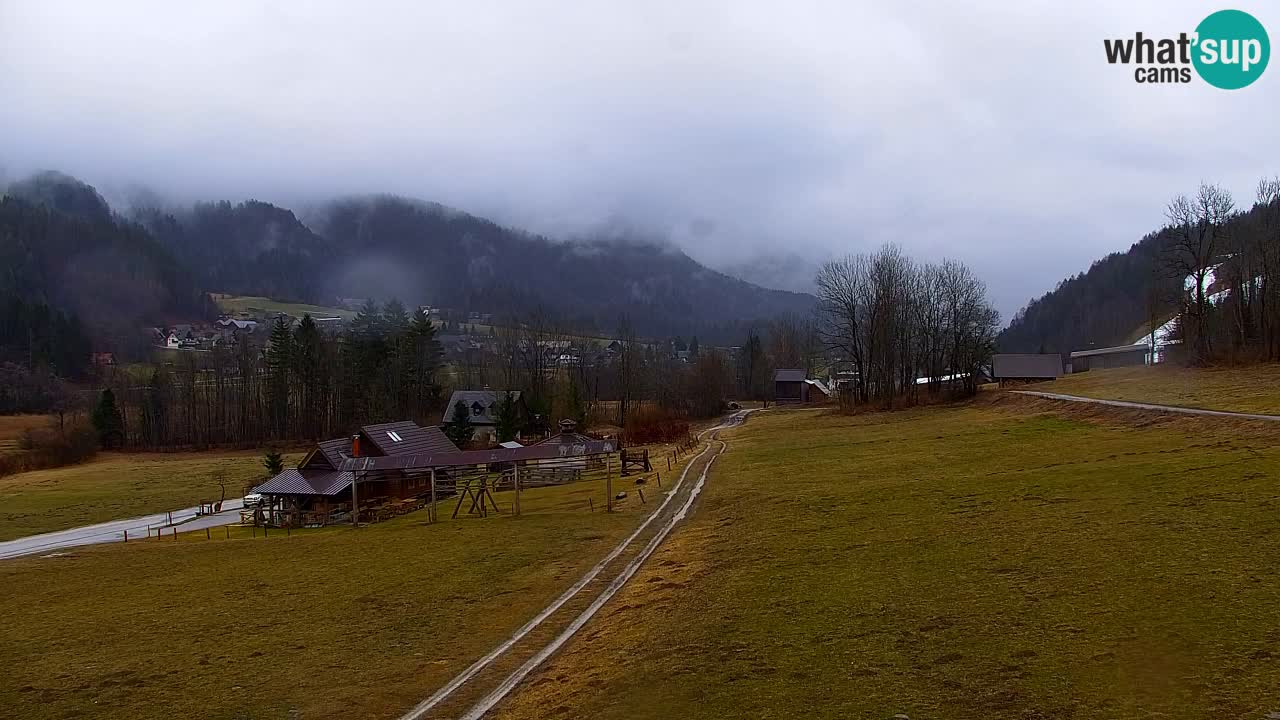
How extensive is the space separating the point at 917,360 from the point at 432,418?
68.9 m

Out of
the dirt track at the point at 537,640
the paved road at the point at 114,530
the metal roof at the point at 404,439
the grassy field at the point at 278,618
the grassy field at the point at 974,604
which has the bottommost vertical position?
the paved road at the point at 114,530

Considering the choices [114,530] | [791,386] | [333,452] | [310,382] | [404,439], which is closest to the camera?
[114,530]

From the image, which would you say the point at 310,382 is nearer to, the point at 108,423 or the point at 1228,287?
the point at 108,423

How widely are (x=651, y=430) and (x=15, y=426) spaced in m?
100

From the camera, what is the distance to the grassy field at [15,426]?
10203 centimetres

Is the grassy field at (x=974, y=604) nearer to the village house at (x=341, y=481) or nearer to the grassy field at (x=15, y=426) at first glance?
the village house at (x=341, y=481)

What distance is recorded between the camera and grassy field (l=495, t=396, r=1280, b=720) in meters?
11.4

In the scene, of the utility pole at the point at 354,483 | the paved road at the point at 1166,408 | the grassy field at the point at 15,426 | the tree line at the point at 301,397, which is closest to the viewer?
the paved road at the point at 1166,408

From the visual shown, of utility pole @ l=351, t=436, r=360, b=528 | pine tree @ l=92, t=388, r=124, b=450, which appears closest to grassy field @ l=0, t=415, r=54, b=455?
pine tree @ l=92, t=388, r=124, b=450

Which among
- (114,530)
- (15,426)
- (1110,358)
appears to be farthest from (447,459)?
(1110,358)

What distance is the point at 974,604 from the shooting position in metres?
15.1

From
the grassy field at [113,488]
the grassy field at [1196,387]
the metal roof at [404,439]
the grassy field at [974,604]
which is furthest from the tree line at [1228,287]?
the grassy field at [113,488]

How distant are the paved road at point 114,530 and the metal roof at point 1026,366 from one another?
3202 inches

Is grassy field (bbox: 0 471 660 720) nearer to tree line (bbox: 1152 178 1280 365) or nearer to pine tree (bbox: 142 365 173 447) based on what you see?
tree line (bbox: 1152 178 1280 365)
